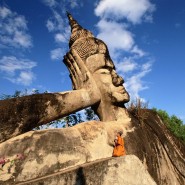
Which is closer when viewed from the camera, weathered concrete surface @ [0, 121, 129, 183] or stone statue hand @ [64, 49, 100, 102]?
weathered concrete surface @ [0, 121, 129, 183]

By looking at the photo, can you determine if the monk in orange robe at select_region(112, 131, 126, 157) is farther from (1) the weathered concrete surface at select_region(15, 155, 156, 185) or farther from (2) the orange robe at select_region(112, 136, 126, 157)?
(1) the weathered concrete surface at select_region(15, 155, 156, 185)

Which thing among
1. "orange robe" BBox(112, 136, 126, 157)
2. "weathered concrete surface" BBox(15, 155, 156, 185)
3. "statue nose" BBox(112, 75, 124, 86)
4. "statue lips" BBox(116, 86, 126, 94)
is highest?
"statue nose" BBox(112, 75, 124, 86)

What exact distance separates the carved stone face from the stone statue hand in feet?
0.50

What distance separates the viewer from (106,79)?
569 cm

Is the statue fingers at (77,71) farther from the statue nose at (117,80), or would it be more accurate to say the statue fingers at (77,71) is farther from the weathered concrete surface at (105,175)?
the weathered concrete surface at (105,175)

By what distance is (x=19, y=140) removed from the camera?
13.7ft

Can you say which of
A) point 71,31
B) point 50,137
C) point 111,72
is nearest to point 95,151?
point 50,137

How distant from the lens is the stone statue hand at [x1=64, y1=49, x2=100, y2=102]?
543cm

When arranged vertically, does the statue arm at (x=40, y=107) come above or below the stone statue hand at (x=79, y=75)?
A: below

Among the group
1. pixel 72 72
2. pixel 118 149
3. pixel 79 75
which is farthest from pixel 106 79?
pixel 118 149

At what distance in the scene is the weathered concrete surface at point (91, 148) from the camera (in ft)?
13.2

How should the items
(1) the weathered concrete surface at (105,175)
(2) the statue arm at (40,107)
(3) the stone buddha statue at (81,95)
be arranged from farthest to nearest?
(3) the stone buddha statue at (81,95), (2) the statue arm at (40,107), (1) the weathered concrete surface at (105,175)

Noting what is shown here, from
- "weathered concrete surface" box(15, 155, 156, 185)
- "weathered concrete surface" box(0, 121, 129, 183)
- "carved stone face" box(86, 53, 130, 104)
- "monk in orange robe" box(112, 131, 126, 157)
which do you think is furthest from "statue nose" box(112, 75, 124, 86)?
"weathered concrete surface" box(15, 155, 156, 185)

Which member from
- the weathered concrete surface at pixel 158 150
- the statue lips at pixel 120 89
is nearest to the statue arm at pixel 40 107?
the statue lips at pixel 120 89
